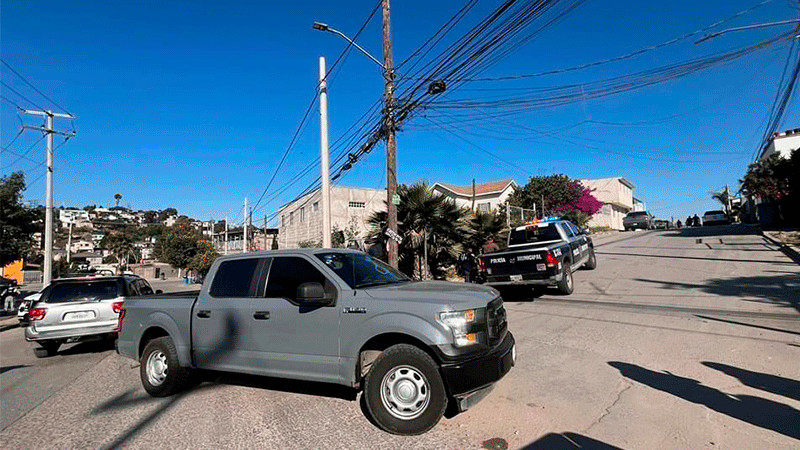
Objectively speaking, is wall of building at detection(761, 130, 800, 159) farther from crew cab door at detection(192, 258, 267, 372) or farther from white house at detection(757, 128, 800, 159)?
crew cab door at detection(192, 258, 267, 372)

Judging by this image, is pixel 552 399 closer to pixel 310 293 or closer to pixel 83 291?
pixel 310 293

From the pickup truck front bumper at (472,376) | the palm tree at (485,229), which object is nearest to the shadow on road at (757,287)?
the palm tree at (485,229)

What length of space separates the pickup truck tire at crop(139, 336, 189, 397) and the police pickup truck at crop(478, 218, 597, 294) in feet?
26.3

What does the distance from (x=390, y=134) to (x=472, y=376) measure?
10.3 metres

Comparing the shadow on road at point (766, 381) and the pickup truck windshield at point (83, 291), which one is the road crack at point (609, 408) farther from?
the pickup truck windshield at point (83, 291)

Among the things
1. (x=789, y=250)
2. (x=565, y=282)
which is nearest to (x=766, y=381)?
(x=565, y=282)

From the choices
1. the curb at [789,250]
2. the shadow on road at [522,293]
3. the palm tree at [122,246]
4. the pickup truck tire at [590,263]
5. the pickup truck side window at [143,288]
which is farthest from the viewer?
the palm tree at [122,246]

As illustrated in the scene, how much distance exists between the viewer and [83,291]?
30.0ft

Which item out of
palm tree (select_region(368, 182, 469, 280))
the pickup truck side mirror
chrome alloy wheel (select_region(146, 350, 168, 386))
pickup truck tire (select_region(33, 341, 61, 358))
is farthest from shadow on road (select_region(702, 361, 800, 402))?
pickup truck tire (select_region(33, 341, 61, 358))

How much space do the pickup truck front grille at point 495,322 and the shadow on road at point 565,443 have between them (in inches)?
36.2

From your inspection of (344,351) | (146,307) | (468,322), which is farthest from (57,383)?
(468,322)

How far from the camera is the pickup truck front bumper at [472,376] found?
4008 mm

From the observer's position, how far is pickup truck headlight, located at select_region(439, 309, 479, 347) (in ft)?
13.5

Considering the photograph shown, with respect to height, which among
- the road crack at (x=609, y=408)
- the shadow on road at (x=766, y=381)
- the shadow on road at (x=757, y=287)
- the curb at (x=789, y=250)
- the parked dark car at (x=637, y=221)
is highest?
the parked dark car at (x=637, y=221)
